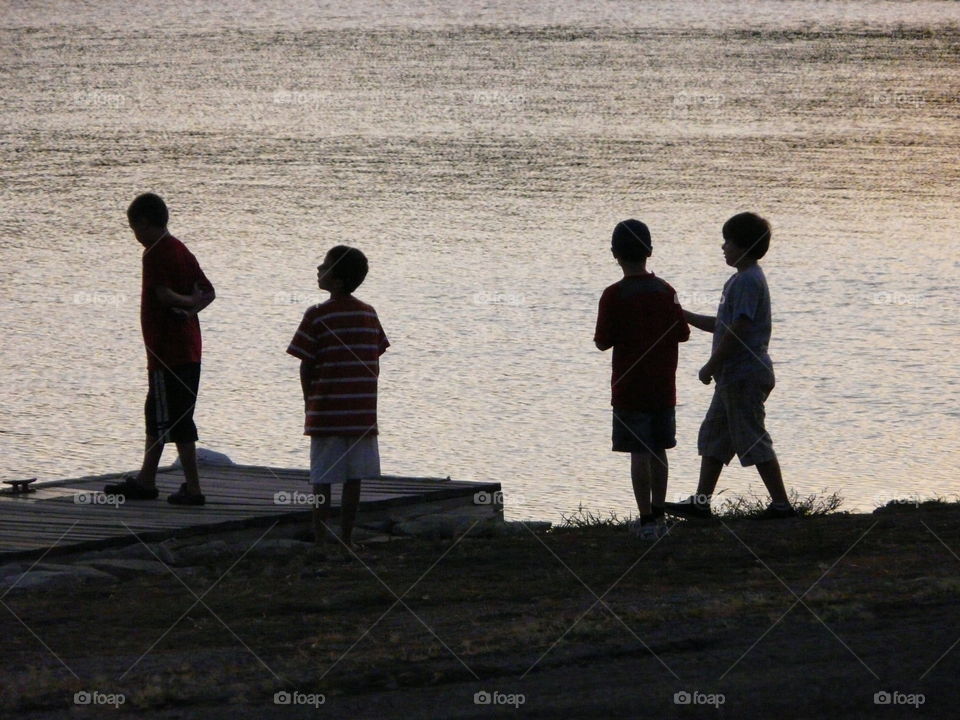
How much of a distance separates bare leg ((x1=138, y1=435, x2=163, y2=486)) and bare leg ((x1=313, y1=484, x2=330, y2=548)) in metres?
1.07

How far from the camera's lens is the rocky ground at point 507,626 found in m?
5.30

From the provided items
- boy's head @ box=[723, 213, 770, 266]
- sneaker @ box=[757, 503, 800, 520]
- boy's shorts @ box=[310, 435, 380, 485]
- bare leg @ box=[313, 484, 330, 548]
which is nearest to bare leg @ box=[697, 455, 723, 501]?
sneaker @ box=[757, 503, 800, 520]

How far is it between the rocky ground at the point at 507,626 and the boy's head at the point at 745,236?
4.52 ft

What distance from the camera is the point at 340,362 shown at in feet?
25.2

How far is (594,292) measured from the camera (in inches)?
687

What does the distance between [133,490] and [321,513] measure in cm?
137

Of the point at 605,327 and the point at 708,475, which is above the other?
the point at 605,327

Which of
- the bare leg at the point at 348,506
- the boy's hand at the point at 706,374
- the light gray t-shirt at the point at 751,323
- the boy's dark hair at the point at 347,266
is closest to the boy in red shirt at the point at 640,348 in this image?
the boy's hand at the point at 706,374

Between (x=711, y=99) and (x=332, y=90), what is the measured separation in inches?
375

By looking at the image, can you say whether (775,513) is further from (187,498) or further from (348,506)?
(187,498)

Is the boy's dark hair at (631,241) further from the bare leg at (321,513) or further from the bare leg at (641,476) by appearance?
the bare leg at (321,513)

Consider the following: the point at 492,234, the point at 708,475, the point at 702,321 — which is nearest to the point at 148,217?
the point at 702,321

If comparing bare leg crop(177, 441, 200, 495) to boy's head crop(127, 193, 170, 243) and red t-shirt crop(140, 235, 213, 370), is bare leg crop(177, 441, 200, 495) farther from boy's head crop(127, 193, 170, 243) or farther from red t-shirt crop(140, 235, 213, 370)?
boy's head crop(127, 193, 170, 243)

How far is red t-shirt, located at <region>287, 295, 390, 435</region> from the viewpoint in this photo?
25.2ft
